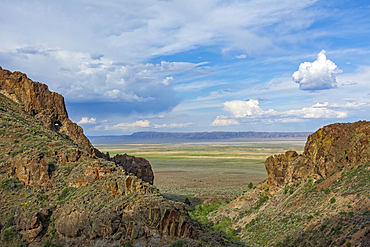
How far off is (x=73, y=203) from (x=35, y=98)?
25.2 m

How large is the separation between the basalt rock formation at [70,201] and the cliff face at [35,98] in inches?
271

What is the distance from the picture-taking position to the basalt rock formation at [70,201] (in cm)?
2122

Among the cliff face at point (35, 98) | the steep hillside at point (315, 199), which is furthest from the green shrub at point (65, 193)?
the steep hillside at point (315, 199)

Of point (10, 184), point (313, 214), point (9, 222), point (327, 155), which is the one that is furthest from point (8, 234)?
point (327, 155)

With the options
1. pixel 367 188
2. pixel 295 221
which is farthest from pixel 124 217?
pixel 367 188

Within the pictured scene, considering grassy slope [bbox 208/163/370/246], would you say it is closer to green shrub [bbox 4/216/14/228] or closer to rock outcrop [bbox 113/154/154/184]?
rock outcrop [bbox 113/154/154/184]

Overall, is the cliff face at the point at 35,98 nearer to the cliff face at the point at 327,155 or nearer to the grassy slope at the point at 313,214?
the grassy slope at the point at 313,214

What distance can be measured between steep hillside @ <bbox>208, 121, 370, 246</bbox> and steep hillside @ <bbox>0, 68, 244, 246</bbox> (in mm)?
10106

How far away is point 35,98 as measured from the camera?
41.9 meters

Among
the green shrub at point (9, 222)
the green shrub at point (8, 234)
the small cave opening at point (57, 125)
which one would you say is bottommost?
the green shrub at point (8, 234)

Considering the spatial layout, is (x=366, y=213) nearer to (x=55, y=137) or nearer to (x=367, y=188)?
(x=367, y=188)

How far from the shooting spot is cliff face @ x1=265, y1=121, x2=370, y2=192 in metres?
32.5

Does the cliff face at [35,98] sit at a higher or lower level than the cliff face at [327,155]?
higher

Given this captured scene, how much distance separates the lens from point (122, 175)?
81.3 feet
